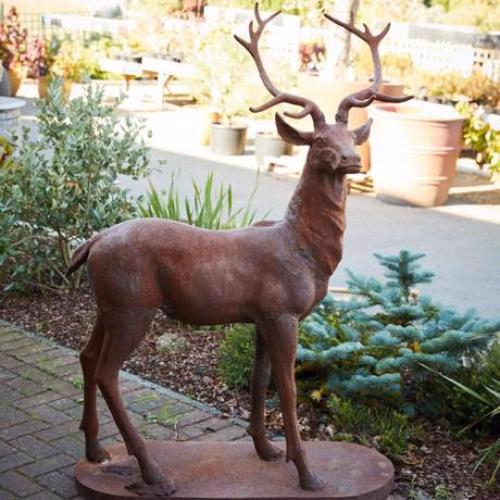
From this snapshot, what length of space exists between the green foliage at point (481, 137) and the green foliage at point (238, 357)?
801 cm

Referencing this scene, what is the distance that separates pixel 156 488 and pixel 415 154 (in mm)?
7998

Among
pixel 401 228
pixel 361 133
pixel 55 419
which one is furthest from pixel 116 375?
pixel 401 228

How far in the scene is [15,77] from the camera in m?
18.6

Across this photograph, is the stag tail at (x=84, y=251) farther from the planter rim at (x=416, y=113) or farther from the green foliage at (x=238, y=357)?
the planter rim at (x=416, y=113)

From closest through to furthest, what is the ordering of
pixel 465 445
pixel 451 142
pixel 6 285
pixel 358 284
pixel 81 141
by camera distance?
1. pixel 465 445
2. pixel 358 284
3. pixel 81 141
4. pixel 6 285
5. pixel 451 142

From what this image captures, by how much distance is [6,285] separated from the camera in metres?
6.88

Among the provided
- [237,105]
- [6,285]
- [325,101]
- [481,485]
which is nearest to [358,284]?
[481,485]

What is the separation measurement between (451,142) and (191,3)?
18.7m

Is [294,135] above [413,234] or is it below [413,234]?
above

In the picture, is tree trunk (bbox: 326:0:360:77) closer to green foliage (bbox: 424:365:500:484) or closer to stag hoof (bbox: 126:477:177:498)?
green foliage (bbox: 424:365:500:484)

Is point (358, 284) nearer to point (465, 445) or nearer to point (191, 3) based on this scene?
point (465, 445)

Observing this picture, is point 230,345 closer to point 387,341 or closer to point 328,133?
point 387,341

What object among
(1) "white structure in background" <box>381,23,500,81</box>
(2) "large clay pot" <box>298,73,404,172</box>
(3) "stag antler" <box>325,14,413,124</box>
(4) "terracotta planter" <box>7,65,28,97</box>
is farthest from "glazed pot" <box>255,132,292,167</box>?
(3) "stag antler" <box>325,14,413,124</box>

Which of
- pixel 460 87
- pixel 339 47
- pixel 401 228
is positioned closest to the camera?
pixel 401 228
